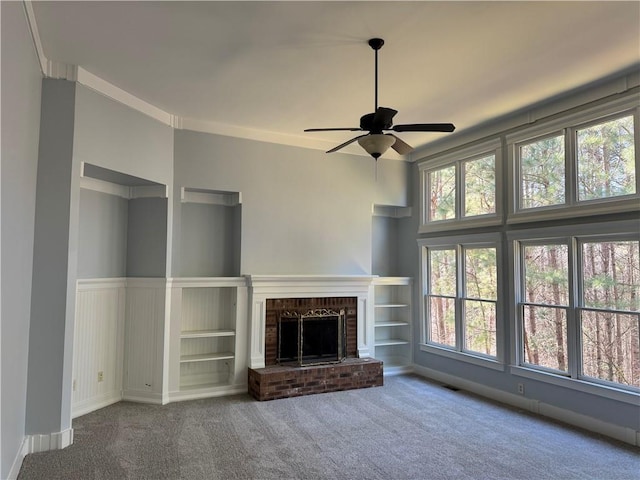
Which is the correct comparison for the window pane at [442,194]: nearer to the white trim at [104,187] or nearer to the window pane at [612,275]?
the window pane at [612,275]

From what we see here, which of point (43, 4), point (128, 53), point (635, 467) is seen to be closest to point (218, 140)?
point (128, 53)

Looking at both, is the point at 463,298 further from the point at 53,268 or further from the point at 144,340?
the point at 53,268

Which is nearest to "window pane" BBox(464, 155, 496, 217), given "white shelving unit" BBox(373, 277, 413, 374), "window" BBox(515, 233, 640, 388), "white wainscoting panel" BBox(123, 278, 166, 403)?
"window" BBox(515, 233, 640, 388)

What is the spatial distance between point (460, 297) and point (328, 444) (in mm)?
2929

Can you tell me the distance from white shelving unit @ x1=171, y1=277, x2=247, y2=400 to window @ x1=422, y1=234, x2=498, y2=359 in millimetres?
2827

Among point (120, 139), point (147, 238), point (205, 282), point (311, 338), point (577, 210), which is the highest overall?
point (120, 139)

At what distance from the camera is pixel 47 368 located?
361cm

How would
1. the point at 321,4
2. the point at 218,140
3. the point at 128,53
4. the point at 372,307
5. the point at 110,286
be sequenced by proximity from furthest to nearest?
the point at 372,307 → the point at 218,140 → the point at 110,286 → the point at 128,53 → the point at 321,4

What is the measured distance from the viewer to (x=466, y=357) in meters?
5.53

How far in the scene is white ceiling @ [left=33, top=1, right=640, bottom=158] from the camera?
2.99 m

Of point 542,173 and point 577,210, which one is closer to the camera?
point 577,210

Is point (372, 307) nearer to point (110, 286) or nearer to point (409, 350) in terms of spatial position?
point (409, 350)

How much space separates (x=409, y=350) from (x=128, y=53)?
5.43m

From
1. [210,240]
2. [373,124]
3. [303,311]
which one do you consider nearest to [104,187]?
[210,240]
